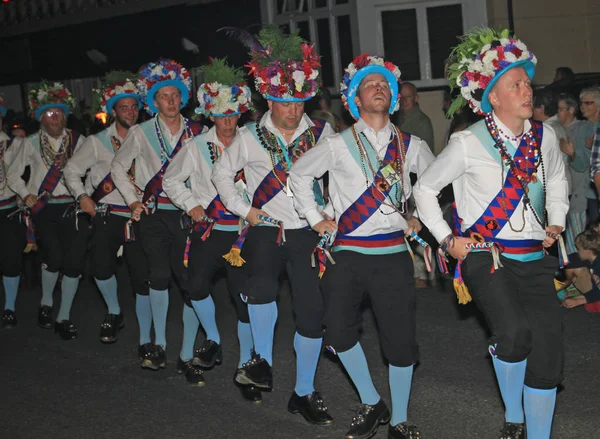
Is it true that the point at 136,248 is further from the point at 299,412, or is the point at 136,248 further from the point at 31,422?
the point at 299,412

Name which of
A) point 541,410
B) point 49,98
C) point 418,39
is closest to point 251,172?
point 541,410

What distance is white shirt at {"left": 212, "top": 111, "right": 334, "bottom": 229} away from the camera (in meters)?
6.93

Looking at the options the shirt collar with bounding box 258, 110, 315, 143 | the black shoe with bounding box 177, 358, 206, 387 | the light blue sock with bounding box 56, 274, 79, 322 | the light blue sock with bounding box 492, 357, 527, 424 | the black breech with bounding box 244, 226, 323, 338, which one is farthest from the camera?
the light blue sock with bounding box 56, 274, 79, 322

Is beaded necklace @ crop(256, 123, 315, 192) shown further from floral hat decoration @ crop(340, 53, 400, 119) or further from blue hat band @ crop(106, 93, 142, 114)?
blue hat band @ crop(106, 93, 142, 114)

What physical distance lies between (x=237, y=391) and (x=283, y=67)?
2.39m

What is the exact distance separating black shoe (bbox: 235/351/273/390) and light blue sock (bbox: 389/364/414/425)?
121 cm

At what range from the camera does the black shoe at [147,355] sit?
8.16 metres

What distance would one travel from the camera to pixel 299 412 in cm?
682

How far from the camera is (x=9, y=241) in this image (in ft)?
34.4

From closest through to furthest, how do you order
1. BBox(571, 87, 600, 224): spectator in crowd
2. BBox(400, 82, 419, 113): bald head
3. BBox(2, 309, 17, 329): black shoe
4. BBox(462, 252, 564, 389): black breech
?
BBox(462, 252, 564, 389): black breech
BBox(571, 87, 600, 224): spectator in crowd
BBox(2, 309, 17, 329): black shoe
BBox(400, 82, 419, 113): bald head

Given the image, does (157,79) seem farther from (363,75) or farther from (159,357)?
(363,75)

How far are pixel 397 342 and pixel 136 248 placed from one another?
3.24 m

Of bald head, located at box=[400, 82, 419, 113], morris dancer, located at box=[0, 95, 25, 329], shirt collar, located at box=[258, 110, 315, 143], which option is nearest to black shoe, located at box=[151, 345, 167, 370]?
shirt collar, located at box=[258, 110, 315, 143]

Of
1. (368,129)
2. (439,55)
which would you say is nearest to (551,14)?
(439,55)
